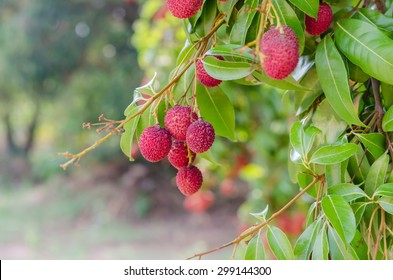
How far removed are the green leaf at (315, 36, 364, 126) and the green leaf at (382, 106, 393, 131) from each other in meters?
0.03

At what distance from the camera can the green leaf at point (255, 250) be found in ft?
1.88

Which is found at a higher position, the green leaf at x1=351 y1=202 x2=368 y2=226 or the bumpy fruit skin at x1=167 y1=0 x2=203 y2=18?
the bumpy fruit skin at x1=167 y1=0 x2=203 y2=18

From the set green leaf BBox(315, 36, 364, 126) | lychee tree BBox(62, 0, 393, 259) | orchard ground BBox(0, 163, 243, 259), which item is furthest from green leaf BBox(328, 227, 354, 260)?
orchard ground BBox(0, 163, 243, 259)

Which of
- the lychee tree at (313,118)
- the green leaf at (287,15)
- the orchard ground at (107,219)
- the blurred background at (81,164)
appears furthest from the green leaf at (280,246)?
the blurred background at (81,164)

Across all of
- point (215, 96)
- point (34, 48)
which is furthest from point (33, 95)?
point (215, 96)

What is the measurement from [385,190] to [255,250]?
5.6 inches

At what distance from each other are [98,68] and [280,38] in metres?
5.16

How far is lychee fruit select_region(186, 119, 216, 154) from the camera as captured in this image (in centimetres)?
54

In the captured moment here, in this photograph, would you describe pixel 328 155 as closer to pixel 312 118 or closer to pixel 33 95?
pixel 312 118

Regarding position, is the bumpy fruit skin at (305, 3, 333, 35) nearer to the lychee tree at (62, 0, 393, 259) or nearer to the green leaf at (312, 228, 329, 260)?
the lychee tree at (62, 0, 393, 259)

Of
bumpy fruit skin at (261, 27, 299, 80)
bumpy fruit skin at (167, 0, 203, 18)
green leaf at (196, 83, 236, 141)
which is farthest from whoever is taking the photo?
green leaf at (196, 83, 236, 141)

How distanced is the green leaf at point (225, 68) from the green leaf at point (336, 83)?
11 centimetres

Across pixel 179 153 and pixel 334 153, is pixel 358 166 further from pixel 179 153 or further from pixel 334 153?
pixel 179 153

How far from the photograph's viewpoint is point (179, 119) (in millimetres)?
558
